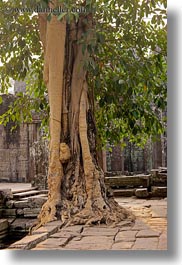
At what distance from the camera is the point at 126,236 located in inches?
149

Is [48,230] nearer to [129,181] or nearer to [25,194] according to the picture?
[129,181]

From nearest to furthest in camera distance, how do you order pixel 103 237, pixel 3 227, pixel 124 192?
pixel 103 237 → pixel 3 227 → pixel 124 192

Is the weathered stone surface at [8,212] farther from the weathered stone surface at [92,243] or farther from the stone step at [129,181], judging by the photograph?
the weathered stone surface at [92,243]

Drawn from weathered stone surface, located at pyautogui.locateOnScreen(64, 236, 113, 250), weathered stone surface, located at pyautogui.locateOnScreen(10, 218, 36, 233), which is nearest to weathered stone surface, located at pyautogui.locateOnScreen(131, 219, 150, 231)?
weathered stone surface, located at pyautogui.locateOnScreen(64, 236, 113, 250)

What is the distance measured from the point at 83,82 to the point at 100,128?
2.46ft

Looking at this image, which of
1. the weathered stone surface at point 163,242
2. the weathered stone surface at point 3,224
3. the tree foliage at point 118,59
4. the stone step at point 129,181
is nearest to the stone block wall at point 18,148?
the weathered stone surface at point 3,224

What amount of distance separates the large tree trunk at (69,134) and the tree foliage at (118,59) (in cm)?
18

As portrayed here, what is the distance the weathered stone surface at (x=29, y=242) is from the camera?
3398 mm

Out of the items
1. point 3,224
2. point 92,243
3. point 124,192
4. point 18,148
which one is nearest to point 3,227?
point 3,224

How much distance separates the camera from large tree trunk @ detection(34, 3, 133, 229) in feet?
14.4

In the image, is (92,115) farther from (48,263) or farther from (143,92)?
(48,263)

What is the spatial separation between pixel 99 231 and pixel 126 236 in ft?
0.93

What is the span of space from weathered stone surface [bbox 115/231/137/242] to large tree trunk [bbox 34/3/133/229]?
0.42 meters

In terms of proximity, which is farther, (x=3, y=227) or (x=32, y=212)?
(x=32, y=212)
